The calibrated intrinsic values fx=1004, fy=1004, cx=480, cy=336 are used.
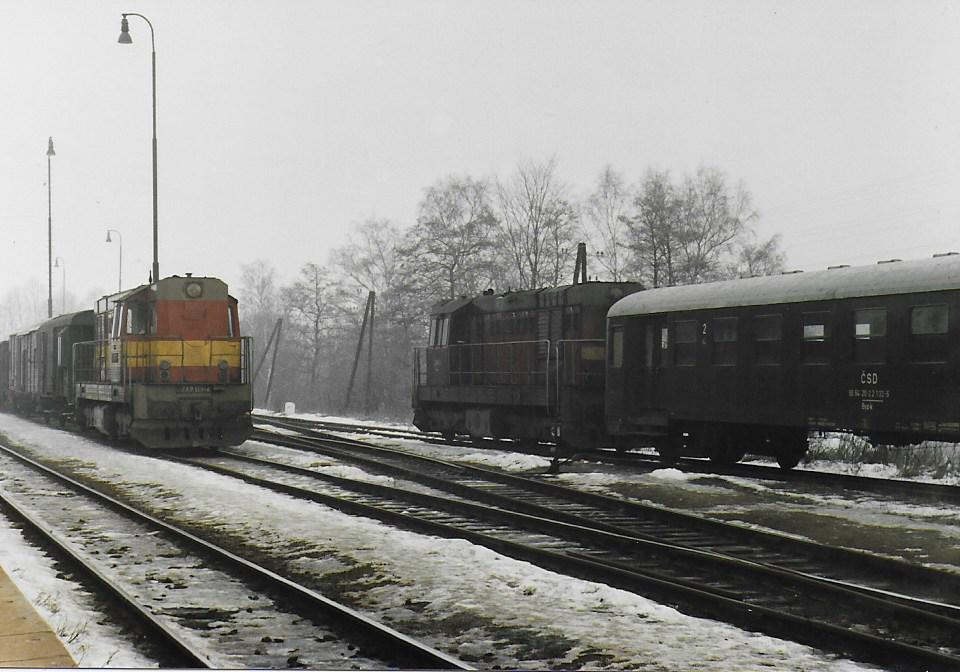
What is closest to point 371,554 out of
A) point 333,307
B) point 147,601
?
point 147,601

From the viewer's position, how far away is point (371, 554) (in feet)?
29.3

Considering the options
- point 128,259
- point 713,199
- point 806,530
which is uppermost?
point 713,199

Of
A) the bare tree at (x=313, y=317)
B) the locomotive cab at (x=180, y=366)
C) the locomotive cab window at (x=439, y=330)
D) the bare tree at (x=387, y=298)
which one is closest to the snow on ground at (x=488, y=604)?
the locomotive cab at (x=180, y=366)

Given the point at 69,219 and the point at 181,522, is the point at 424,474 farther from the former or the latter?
the point at 69,219

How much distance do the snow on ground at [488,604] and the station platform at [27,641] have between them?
267 millimetres

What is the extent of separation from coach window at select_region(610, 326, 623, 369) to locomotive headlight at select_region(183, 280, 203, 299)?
8096mm

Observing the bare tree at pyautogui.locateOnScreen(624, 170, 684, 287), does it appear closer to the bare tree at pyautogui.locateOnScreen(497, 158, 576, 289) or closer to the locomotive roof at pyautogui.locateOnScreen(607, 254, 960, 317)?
the bare tree at pyautogui.locateOnScreen(497, 158, 576, 289)

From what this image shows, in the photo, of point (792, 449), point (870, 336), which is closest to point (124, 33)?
point (870, 336)

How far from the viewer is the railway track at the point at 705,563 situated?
6.18m

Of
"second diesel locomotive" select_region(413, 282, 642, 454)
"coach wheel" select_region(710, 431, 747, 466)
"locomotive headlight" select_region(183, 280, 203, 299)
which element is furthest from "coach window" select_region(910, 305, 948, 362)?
"locomotive headlight" select_region(183, 280, 203, 299)

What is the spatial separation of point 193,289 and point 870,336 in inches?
495

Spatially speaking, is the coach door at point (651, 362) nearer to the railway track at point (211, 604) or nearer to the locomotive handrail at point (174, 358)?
the locomotive handrail at point (174, 358)

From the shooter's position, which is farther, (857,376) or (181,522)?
(857,376)

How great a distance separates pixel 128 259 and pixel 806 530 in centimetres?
1139
